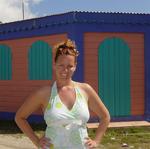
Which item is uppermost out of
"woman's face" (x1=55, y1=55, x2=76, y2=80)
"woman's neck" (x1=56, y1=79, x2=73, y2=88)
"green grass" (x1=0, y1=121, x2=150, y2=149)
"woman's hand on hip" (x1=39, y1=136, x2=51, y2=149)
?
"woman's face" (x1=55, y1=55, x2=76, y2=80)

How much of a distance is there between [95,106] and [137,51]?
10166 mm

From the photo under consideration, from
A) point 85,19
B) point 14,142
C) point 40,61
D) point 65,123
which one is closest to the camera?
point 65,123

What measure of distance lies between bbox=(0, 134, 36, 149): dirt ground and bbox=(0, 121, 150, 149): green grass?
28cm

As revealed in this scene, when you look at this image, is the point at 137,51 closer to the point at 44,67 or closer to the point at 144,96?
the point at 144,96

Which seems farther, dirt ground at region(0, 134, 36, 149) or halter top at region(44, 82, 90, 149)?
dirt ground at region(0, 134, 36, 149)

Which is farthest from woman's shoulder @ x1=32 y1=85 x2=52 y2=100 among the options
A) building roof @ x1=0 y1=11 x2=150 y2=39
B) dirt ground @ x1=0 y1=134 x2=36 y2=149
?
building roof @ x1=0 y1=11 x2=150 y2=39

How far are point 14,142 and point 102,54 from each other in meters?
3.63

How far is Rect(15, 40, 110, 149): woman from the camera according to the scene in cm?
338

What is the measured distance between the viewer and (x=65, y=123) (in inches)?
133

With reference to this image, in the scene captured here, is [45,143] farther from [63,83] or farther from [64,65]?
[64,65]

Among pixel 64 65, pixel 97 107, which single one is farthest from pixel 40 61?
pixel 64 65

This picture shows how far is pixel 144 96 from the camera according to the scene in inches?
539

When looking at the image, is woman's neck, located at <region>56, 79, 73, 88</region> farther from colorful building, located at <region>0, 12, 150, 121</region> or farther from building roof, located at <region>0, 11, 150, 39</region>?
building roof, located at <region>0, 11, 150, 39</region>

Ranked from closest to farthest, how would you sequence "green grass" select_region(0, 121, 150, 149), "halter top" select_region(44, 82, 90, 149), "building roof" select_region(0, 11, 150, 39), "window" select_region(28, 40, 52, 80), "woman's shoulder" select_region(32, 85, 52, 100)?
"halter top" select_region(44, 82, 90, 149) → "woman's shoulder" select_region(32, 85, 52, 100) → "green grass" select_region(0, 121, 150, 149) → "building roof" select_region(0, 11, 150, 39) → "window" select_region(28, 40, 52, 80)
